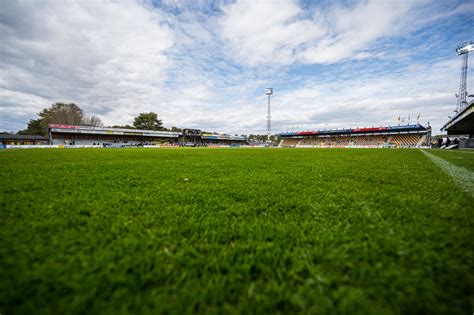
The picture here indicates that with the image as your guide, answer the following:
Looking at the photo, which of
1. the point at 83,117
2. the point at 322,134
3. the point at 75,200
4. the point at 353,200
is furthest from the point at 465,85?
the point at 83,117

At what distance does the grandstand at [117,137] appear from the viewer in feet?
134

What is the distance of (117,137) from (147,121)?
1565cm

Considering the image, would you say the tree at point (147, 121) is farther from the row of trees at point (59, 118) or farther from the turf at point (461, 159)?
the turf at point (461, 159)

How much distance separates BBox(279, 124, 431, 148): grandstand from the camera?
3998 cm

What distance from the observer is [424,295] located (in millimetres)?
Result: 683

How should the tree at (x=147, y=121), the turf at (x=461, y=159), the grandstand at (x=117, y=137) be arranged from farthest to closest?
the tree at (x=147, y=121)
the grandstand at (x=117, y=137)
the turf at (x=461, y=159)

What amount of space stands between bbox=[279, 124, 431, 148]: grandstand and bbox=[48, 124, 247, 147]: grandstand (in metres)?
28.5

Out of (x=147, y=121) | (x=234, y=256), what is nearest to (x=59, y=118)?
(x=147, y=121)

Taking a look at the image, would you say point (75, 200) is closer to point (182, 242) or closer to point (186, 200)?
point (186, 200)

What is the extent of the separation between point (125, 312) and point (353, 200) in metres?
1.90

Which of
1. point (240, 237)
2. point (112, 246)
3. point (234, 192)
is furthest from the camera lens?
point (234, 192)

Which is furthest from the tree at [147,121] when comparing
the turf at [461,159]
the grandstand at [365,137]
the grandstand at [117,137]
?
the turf at [461,159]

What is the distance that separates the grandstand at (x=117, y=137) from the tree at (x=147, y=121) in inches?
377

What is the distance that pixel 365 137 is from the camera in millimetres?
47719
